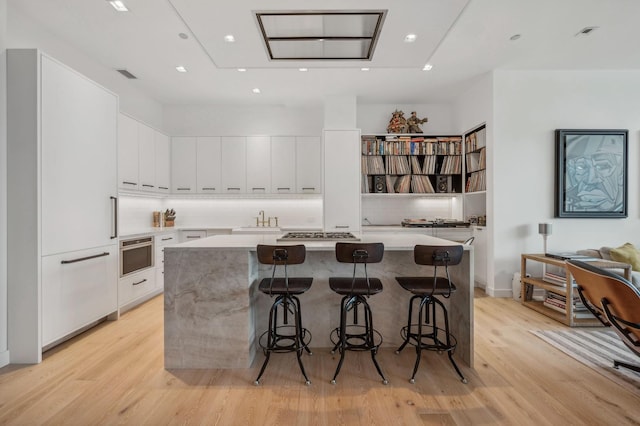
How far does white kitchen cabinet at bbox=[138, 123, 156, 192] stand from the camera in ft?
14.8

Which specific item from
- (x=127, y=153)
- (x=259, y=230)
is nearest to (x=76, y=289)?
(x=127, y=153)

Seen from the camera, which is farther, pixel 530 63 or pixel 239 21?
pixel 530 63

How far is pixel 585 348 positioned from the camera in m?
2.80

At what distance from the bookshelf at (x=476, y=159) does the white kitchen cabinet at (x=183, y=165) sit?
4.72 m

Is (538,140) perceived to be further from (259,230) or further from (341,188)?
(259,230)

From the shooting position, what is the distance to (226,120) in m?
5.68

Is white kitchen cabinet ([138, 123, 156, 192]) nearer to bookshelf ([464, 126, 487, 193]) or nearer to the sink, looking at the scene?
the sink

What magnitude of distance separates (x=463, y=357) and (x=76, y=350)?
345 centimetres

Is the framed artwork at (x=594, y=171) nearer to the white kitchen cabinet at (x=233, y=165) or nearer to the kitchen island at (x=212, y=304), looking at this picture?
the kitchen island at (x=212, y=304)

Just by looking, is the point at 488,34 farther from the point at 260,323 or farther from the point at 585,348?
the point at 260,323

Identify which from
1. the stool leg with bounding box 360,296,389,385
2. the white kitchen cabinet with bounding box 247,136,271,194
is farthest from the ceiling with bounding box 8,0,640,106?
the stool leg with bounding box 360,296,389,385

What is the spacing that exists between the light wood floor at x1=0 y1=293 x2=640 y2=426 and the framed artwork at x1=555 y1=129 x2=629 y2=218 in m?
2.50

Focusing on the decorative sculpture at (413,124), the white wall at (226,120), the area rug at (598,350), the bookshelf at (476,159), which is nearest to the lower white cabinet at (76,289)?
the white wall at (226,120)

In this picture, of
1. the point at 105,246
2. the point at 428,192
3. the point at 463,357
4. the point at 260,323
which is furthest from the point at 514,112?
the point at 105,246
